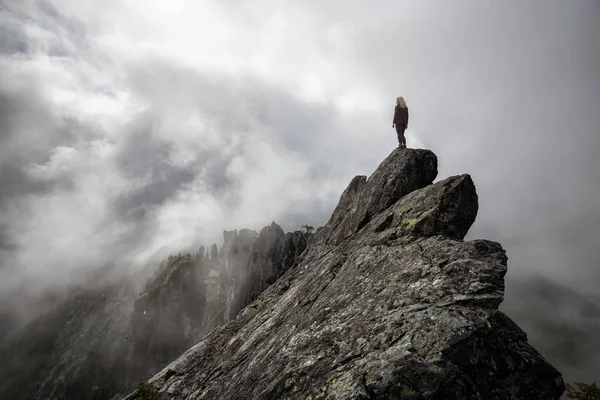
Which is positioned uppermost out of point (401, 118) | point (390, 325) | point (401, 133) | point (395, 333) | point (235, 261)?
point (235, 261)

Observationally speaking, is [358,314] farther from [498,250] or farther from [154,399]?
[154,399]

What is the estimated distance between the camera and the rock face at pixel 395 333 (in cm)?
896

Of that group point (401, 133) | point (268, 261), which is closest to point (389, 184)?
point (401, 133)

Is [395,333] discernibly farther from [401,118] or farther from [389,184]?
[401,118]

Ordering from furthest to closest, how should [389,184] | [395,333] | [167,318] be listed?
1. [167,318]
2. [389,184]
3. [395,333]

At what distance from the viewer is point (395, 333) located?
1024 centimetres

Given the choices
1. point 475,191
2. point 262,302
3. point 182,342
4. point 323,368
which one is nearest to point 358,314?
point 323,368

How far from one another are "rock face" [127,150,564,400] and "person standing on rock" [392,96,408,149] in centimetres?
1048

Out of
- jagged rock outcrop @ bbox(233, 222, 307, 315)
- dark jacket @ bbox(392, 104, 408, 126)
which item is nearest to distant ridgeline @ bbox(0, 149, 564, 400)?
dark jacket @ bbox(392, 104, 408, 126)

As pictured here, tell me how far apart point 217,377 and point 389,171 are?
20.7 m

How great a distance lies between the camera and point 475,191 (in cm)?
1881

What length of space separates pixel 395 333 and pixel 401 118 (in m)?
22.7

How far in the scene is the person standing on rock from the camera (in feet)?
91.4

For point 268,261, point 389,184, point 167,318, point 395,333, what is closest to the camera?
point 395,333
